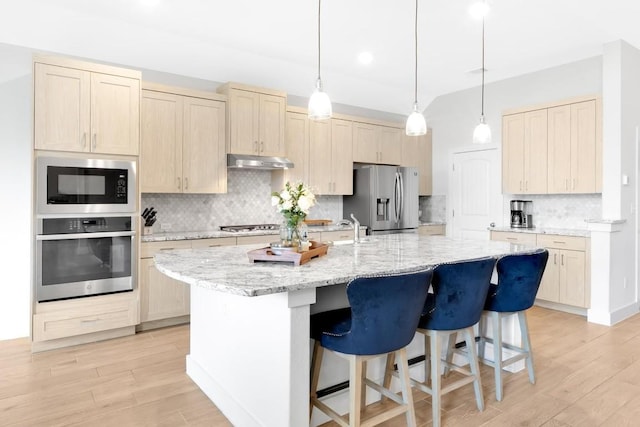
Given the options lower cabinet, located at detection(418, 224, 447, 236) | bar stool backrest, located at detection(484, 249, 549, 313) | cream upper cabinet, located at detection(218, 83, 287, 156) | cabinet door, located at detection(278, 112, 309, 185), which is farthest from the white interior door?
bar stool backrest, located at detection(484, 249, 549, 313)

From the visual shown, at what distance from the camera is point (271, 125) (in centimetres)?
491

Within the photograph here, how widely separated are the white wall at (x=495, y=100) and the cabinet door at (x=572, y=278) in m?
1.94

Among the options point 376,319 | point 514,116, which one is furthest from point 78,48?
point 514,116

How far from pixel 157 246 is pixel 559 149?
15.3 ft

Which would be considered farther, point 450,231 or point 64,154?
point 450,231

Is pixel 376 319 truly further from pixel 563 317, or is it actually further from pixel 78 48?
pixel 78 48

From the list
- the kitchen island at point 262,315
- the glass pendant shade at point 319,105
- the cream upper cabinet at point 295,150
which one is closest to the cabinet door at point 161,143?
the cream upper cabinet at point 295,150

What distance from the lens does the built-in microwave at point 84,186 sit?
3.45 m

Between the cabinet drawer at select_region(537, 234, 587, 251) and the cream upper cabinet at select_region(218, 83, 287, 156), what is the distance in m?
3.21

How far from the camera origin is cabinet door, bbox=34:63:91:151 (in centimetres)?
343

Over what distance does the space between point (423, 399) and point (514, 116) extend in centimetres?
414

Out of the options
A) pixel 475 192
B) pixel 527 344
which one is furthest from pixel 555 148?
pixel 527 344

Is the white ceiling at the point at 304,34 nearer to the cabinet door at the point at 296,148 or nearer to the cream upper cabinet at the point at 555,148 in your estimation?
the cabinet door at the point at 296,148

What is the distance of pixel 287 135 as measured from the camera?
5.21 meters
